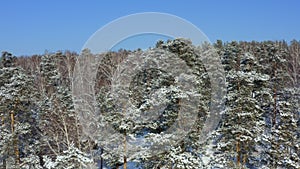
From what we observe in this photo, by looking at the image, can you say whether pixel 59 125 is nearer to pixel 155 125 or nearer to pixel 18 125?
pixel 18 125

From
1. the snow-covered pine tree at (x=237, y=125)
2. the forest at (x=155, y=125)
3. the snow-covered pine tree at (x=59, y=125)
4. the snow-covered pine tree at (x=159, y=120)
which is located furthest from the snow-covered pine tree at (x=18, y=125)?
the snow-covered pine tree at (x=237, y=125)

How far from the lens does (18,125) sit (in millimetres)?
23469

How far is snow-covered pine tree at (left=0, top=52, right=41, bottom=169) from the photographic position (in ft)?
73.8

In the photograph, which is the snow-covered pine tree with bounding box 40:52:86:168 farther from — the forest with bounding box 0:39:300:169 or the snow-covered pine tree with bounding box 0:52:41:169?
the snow-covered pine tree with bounding box 0:52:41:169

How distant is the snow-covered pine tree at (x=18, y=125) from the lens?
22.5 metres

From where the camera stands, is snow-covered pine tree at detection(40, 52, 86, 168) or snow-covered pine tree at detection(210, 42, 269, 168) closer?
snow-covered pine tree at detection(210, 42, 269, 168)

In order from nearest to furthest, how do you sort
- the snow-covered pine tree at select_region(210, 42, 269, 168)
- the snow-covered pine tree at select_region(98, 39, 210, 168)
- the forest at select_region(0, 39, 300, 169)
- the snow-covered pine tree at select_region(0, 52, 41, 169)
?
the snow-covered pine tree at select_region(98, 39, 210, 168) < the forest at select_region(0, 39, 300, 169) < the snow-covered pine tree at select_region(210, 42, 269, 168) < the snow-covered pine tree at select_region(0, 52, 41, 169)

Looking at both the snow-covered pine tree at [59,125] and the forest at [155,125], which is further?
the snow-covered pine tree at [59,125]

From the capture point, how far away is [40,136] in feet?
81.7

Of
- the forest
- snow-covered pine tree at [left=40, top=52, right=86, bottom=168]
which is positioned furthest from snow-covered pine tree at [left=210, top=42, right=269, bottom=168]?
snow-covered pine tree at [left=40, top=52, right=86, bottom=168]

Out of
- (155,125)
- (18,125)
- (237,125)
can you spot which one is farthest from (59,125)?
(237,125)

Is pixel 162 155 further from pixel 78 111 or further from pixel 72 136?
pixel 78 111

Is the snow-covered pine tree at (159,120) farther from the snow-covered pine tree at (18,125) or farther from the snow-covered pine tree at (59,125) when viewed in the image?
the snow-covered pine tree at (18,125)

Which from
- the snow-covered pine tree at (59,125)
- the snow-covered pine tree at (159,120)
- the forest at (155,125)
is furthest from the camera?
the snow-covered pine tree at (59,125)
